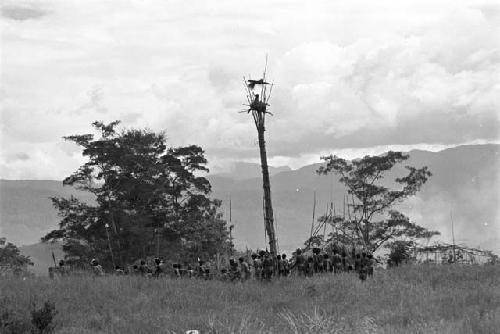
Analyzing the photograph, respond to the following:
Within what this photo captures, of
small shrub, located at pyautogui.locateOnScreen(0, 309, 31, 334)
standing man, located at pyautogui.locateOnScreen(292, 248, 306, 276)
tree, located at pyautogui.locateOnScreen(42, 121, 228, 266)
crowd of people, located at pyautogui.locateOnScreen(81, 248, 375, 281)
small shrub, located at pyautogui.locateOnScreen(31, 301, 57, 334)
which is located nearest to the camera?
small shrub, located at pyautogui.locateOnScreen(31, 301, 57, 334)

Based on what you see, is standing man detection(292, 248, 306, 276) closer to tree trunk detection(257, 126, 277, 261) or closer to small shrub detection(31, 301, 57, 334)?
tree trunk detection(257, 126, 277, 261)

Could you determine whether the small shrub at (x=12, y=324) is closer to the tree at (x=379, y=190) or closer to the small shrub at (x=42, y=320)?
the small shrub at (x=42, y=320)

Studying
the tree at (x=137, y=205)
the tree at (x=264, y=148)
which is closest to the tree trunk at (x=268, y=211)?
the tree at (x=264, y=148)

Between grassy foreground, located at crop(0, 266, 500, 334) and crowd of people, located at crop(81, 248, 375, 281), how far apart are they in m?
0.54

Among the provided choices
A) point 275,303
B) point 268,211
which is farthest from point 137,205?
point 275,303

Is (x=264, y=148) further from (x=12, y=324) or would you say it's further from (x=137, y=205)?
(x=137, y=205)

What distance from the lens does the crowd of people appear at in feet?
45.9

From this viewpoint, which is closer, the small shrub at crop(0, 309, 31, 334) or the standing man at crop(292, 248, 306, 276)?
the small shrub at crop(0, 309, 31, 334)

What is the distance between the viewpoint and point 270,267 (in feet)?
45.3

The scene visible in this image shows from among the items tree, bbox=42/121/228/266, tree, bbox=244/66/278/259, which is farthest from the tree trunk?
tree, bbox=42/121/228/266

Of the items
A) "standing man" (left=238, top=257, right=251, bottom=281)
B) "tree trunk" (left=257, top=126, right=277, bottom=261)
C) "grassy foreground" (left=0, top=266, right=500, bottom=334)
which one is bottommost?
"grassy foreground" (left=0, top=266, right=500, bottom=334)

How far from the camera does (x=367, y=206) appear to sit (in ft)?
142

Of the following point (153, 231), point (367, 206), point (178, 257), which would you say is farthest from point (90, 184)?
point (367, 206)

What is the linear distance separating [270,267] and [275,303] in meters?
2.44
